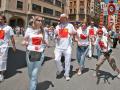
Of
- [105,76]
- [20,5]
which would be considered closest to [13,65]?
[105,76]

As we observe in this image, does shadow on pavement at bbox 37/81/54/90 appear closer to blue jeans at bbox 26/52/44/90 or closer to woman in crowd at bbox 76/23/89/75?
blue jeans at bbox 26/52/44/90

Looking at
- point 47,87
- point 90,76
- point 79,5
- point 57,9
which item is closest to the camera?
point 47,87

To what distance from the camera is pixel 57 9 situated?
232ft

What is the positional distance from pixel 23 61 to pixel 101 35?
418 cm

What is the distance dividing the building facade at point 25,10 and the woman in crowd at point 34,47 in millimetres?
39492

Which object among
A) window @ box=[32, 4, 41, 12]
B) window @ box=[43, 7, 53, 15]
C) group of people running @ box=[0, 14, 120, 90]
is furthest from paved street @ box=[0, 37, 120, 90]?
window @ box=[43, 7, 53, 15]

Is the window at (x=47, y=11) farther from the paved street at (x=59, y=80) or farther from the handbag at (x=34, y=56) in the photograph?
the handbag at (x=34, y=56)

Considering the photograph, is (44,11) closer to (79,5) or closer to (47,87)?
(79,5)

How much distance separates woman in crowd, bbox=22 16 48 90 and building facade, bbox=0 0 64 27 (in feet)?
130

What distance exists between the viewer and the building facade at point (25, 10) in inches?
1918

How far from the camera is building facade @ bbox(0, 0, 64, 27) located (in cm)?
4872

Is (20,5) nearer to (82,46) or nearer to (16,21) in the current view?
(16,21)

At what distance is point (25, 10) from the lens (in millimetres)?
54469

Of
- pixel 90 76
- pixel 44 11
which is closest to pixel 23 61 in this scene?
pixel 90 76
